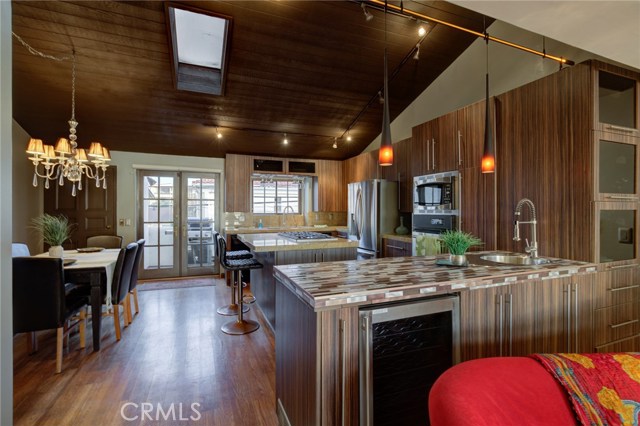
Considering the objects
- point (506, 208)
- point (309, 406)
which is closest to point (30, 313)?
point (309, 406)

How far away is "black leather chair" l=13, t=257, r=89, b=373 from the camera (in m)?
2.23

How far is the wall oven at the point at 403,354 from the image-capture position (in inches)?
52.1

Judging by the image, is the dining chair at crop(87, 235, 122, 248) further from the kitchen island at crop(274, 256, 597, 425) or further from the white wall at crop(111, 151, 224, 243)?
the kitchen island at crop(274, 256, 597, 425)

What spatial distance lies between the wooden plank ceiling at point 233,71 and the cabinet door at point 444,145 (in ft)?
3.92

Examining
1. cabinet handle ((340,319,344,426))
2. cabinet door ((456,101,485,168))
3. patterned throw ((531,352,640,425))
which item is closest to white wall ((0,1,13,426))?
cabinet handle ((340,319,344,426))

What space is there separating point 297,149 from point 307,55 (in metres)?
2.40

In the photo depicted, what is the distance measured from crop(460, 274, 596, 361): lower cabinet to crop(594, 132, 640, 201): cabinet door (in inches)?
29.6

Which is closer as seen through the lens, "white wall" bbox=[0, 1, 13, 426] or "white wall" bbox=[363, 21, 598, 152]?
"white wall" bbox=[0, 1, 13, 426]

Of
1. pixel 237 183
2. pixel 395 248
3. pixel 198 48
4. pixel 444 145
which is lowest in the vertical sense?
pixel 395 248

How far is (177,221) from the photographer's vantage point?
18.4 feet

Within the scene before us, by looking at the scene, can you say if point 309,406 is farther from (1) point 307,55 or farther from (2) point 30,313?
(1) point 307,55

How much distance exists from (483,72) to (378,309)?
12.5 feet

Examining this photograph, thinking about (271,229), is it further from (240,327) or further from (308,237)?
(240,327)

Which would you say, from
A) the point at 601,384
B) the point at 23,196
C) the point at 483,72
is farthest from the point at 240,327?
the point at 483,72
